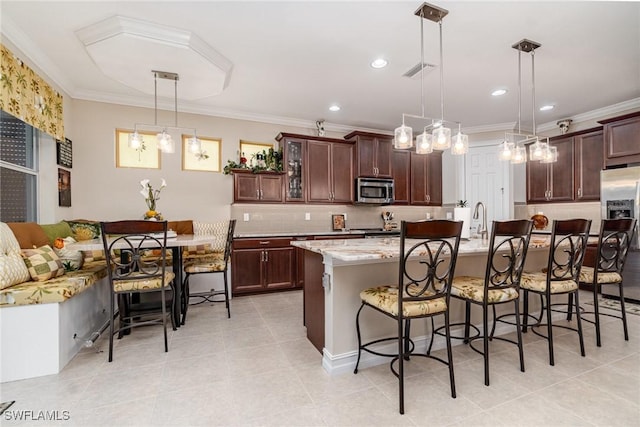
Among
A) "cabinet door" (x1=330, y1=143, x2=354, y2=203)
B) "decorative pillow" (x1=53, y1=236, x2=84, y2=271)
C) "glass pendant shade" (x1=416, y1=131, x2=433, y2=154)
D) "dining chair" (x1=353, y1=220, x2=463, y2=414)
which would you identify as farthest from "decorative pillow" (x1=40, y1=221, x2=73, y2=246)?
"glass pendant shade" (x1=416, y1=131, x2=433, y2=154)

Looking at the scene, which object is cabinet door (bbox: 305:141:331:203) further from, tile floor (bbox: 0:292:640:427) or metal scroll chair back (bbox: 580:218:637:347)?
metal scroll chair back (bbox: 580:218:637:347)

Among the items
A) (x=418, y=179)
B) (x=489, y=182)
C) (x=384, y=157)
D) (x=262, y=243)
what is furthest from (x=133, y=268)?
(x=489, y=182)

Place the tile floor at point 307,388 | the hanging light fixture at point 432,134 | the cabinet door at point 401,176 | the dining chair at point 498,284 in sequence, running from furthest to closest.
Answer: the cabinet door at point 401,176 → the hanging light fixture at point 432,134 → the dining chair at point 498,284 → the tile floor at point 307,388

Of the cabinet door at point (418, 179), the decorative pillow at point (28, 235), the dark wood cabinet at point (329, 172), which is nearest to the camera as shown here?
the decorative pillow at point (28, 235)

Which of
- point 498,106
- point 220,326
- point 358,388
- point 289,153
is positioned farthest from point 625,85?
point 220,326

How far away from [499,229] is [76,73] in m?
4.54

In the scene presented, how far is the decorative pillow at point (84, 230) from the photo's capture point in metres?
3.38

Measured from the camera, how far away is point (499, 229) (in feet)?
6.45

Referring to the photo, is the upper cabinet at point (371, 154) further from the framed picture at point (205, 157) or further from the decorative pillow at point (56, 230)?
the decorative pillow at point (56, 230)

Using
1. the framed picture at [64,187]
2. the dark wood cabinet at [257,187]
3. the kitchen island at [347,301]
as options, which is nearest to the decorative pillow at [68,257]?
the framed picture at [64,187]

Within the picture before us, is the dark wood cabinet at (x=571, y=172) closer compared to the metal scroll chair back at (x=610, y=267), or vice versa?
the metal scroll chair back at (x=610, y=267)

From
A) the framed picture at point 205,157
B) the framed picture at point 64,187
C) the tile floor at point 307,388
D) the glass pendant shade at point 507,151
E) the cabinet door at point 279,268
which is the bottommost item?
the tile floor at point 307,388

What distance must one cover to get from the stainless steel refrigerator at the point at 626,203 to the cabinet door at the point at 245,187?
4.92m

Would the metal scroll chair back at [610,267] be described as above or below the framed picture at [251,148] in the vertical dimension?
below
